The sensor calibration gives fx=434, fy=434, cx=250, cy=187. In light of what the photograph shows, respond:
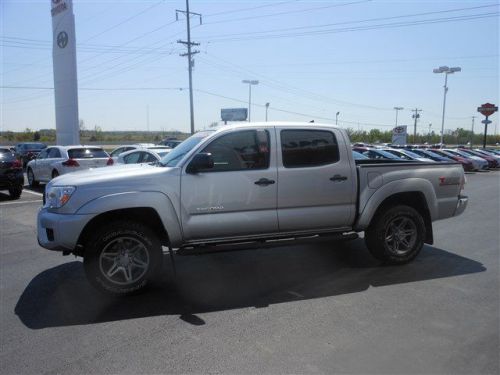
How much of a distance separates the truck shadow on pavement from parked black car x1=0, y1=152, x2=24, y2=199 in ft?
26.1

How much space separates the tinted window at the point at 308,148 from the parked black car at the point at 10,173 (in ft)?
33.8

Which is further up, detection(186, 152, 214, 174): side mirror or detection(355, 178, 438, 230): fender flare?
detection(186, 152, 214, 174): side mirror

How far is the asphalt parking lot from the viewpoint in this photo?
350 centimetres

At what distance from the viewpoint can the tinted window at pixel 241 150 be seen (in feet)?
17.0

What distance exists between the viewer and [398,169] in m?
6.07

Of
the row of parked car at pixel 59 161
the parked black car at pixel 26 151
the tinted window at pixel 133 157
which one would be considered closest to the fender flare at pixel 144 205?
the row of parked car at pixel 59 161

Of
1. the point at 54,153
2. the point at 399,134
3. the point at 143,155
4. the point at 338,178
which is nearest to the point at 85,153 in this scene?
the point at 54,153

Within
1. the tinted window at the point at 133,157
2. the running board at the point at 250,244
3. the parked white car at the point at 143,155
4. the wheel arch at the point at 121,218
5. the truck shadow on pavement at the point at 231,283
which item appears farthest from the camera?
the tinted window at the point at 133,157

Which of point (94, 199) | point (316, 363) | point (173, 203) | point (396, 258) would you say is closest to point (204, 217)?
point (173, 203)

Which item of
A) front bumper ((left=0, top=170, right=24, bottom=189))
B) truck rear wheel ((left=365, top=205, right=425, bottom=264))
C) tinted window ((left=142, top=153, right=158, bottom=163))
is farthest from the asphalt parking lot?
front bumper ((left=0, top=170, right=24, bottom=189))

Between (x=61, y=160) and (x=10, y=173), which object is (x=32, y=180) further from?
(x=10, y=173)

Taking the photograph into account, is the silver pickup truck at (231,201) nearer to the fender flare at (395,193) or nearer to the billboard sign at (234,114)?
the fender flare at (395,193)

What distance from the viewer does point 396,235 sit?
6133mm

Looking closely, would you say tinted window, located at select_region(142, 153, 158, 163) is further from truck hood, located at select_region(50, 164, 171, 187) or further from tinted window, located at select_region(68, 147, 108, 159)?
truck hood, located at select_region(50, 164, 171, 187)
